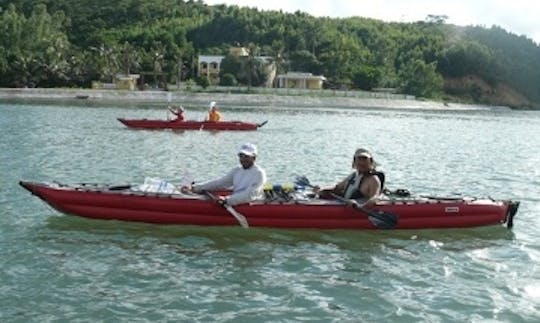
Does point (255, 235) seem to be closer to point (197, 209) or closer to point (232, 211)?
point (232, 211)

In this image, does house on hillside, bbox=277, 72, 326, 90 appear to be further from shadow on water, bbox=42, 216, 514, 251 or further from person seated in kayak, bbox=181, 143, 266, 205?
person seated in kayak, bbox=181, 143, 266, 205

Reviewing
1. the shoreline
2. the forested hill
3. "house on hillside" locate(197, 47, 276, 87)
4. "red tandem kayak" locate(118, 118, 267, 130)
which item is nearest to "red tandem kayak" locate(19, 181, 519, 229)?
"red tandem kayak" locate(118, 118, 267, 130)

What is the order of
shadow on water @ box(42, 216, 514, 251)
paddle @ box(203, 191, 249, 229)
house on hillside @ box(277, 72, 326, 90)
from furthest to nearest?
house on hillside @ box(277, 72, 326, 90) < paddle @ box(203, 191, 249, 229) < shadow on water @ box(42, 216, 514, 251)

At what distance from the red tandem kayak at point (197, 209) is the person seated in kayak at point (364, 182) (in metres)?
0.28

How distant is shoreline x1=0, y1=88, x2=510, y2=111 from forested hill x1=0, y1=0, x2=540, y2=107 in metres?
13.5

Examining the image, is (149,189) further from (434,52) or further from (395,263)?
(434,52)

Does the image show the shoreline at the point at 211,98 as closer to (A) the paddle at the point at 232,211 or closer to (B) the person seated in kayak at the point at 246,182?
(B) the person seated in kayak at the point at 246,182

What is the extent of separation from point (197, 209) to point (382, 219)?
4.32 metres

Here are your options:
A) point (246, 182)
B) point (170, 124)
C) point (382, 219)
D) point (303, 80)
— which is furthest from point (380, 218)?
point (303, 80)

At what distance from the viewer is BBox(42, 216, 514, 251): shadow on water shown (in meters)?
15.5

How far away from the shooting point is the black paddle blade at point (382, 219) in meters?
16.2

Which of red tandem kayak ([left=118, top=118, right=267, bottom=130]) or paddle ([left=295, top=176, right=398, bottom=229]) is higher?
paddle ([left=295, top=176, right=398, bottom=229])

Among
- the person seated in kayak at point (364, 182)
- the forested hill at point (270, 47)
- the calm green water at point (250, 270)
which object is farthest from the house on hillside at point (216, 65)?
the person seated in kayak at point (364, 182)

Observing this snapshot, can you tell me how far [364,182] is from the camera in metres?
16.3
